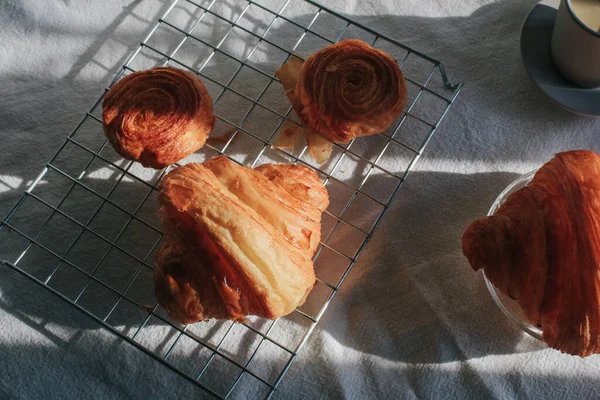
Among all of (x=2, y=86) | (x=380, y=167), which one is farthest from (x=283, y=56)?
(x=2, y=86)

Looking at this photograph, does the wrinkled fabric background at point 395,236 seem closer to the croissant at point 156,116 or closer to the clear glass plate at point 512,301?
the clear glass plate at point 512,301

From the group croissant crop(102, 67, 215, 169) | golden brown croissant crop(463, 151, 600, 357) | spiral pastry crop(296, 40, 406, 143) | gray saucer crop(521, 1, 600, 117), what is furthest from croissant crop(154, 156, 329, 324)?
gray saucer crop(521, 1, 600, 117)

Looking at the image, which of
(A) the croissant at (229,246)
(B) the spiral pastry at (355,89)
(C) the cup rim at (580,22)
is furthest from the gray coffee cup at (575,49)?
(A) the croissant at (229,246)

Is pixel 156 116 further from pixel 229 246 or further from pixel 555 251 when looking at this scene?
pixel 555 251

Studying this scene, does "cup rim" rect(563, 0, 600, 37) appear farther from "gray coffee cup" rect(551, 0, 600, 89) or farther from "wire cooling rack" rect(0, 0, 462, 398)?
"wire cooling rack" rect(0, 0, 462, 398)

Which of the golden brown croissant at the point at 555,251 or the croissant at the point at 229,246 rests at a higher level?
the golden brown croissant at the point at 555,251

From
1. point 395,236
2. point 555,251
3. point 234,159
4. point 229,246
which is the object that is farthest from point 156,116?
point 555,251

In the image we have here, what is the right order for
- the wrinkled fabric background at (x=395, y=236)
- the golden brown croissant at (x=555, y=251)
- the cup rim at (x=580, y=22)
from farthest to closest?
1. the wrinkled fabric background at (x=395, y=236)
2. the cup rim at (x=580, y=22)
3. the golden brown croissant at (x=555, y=251)
